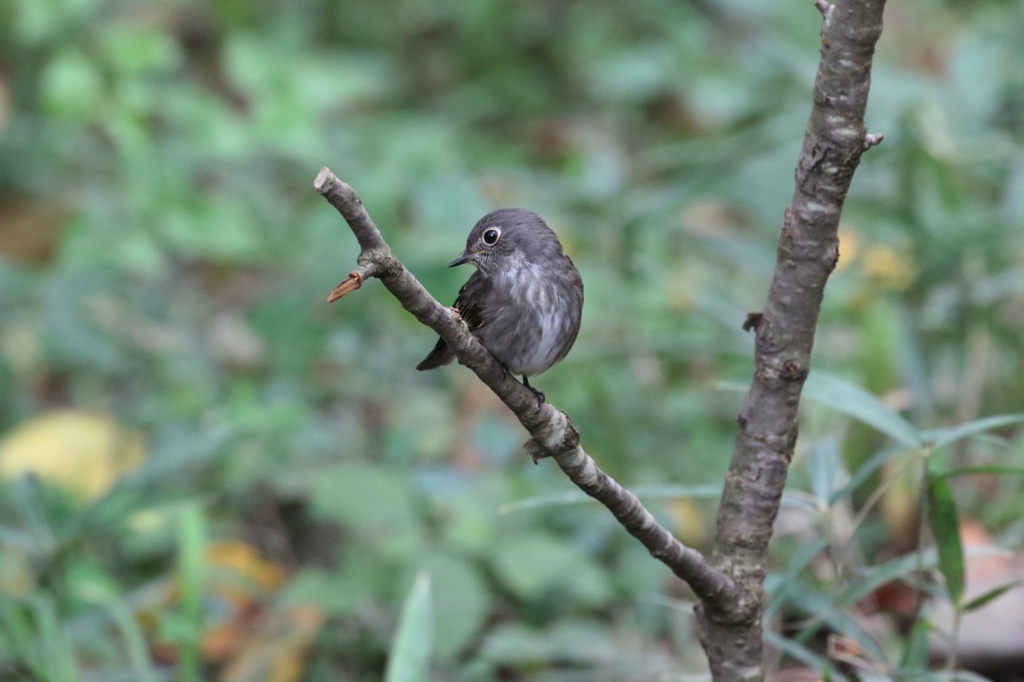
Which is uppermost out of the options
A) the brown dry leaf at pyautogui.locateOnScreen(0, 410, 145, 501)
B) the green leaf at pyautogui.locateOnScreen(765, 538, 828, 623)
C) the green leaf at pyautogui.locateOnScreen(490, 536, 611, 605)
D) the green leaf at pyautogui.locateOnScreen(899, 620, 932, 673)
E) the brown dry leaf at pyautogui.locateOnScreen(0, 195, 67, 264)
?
the brown dry leaf at pyautogui.locateOnScreen(0, 195, 67, 264)

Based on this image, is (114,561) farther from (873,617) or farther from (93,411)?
(873,617)

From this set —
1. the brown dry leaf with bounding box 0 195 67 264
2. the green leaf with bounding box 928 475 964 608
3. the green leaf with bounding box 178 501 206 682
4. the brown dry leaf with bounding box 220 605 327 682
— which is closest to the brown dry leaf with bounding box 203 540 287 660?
the brown dry leaf with bounding box 220 605 327 682

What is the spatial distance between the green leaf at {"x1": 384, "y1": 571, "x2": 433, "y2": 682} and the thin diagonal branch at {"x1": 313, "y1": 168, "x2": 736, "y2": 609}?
92 centimetres

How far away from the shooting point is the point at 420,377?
521 cm

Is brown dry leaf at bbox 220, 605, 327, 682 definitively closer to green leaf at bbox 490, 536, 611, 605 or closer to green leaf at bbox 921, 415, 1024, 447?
green leaf at bbox 490, 536, 611, 605

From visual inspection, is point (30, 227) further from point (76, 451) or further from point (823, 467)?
point (823, 467)

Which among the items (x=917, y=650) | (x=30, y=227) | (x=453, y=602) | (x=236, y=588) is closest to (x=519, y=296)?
(x=917, y=650)

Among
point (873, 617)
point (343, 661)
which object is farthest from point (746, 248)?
point (343, 661)

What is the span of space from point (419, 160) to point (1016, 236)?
267cm

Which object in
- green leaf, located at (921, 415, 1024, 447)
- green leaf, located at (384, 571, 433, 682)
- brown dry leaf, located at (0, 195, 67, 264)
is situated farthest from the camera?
brown dry leaf, located at (0, 195, 67, 264)

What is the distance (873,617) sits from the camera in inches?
136

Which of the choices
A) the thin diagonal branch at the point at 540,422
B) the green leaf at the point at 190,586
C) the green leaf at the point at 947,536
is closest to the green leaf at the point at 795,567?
the green leaf at the point at 947,536

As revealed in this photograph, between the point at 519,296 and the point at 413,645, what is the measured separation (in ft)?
3.09

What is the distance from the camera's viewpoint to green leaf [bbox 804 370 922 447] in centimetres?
Result: 242
